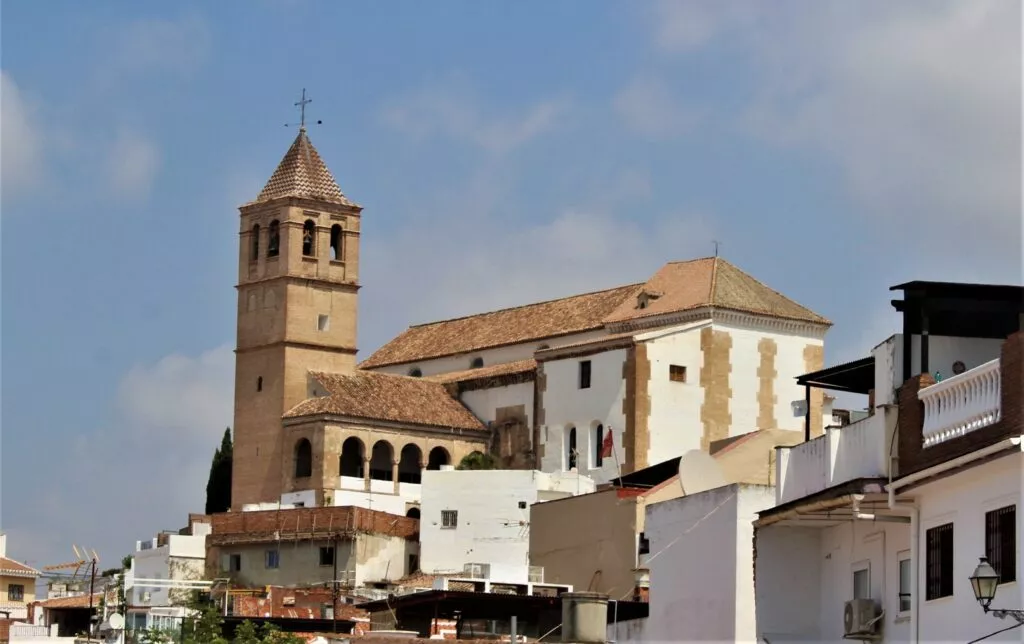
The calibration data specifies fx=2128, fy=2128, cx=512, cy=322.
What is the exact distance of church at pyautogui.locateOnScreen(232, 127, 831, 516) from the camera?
6662 cm

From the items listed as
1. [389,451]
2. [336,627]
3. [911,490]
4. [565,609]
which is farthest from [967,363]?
[389,451]

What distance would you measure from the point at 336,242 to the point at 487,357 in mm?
7915

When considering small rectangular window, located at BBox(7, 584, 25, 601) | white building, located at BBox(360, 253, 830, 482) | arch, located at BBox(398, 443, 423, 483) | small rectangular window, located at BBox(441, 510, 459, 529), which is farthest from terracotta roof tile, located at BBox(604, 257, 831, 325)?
small rectangular window, located at BBox(7, 584, 25, 601)

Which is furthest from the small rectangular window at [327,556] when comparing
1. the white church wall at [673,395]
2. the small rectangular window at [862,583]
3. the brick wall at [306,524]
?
the small rectangular window at [862,583]

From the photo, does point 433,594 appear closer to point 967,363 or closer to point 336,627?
point 336,627

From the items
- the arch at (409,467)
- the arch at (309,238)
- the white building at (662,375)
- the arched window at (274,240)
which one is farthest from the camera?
the arched window at (274,240)

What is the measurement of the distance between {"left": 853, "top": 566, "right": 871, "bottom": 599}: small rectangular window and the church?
41122 millimetres

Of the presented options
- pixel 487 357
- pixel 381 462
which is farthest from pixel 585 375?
pixel 487 357

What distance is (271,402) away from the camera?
249 feet

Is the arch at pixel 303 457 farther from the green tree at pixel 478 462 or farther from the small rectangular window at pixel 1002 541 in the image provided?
the small rectangular window at pixel 1002 541

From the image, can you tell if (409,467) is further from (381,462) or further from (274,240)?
(274,240)

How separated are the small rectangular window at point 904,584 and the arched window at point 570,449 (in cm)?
4828

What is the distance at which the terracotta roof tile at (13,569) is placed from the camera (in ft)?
214

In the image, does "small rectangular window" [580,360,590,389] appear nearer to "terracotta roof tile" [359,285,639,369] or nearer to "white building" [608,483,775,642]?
"terracotta roof tile" [359,285,639,369]
